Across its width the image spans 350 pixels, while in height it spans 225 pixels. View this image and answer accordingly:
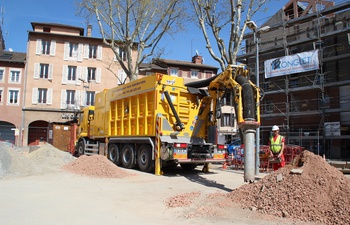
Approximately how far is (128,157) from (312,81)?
19407 millimetres

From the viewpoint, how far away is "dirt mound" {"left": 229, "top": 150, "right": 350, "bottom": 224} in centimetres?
555

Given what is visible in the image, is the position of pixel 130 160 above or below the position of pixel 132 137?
below

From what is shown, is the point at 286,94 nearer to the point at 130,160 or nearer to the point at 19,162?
the point at 130,160

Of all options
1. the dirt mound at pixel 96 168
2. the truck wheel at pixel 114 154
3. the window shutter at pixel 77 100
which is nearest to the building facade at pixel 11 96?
the window shutter at pixel 77 100

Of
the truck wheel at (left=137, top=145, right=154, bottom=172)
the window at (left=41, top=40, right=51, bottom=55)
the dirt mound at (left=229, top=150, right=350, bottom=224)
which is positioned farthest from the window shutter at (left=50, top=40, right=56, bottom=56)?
the dirt mound at (left=229, top=150, right=350, bottom=224)

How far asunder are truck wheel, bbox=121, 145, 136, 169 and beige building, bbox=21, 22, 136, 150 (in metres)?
26.8

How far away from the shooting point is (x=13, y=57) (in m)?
41.9

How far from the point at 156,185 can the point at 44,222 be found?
14.9ft

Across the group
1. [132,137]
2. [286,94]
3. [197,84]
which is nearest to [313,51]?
[286,94]

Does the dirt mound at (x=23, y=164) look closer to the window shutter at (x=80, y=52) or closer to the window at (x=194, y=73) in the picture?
the window shutter at (x=80, y=52)

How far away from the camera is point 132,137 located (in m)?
13.3

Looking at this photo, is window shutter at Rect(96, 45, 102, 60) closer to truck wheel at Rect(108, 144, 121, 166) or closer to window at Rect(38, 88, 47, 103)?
window at Rect(38, 88, 47, 103)

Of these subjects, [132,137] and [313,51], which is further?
[313,51]

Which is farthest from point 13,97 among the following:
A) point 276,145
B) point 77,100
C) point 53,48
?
point 276,145
